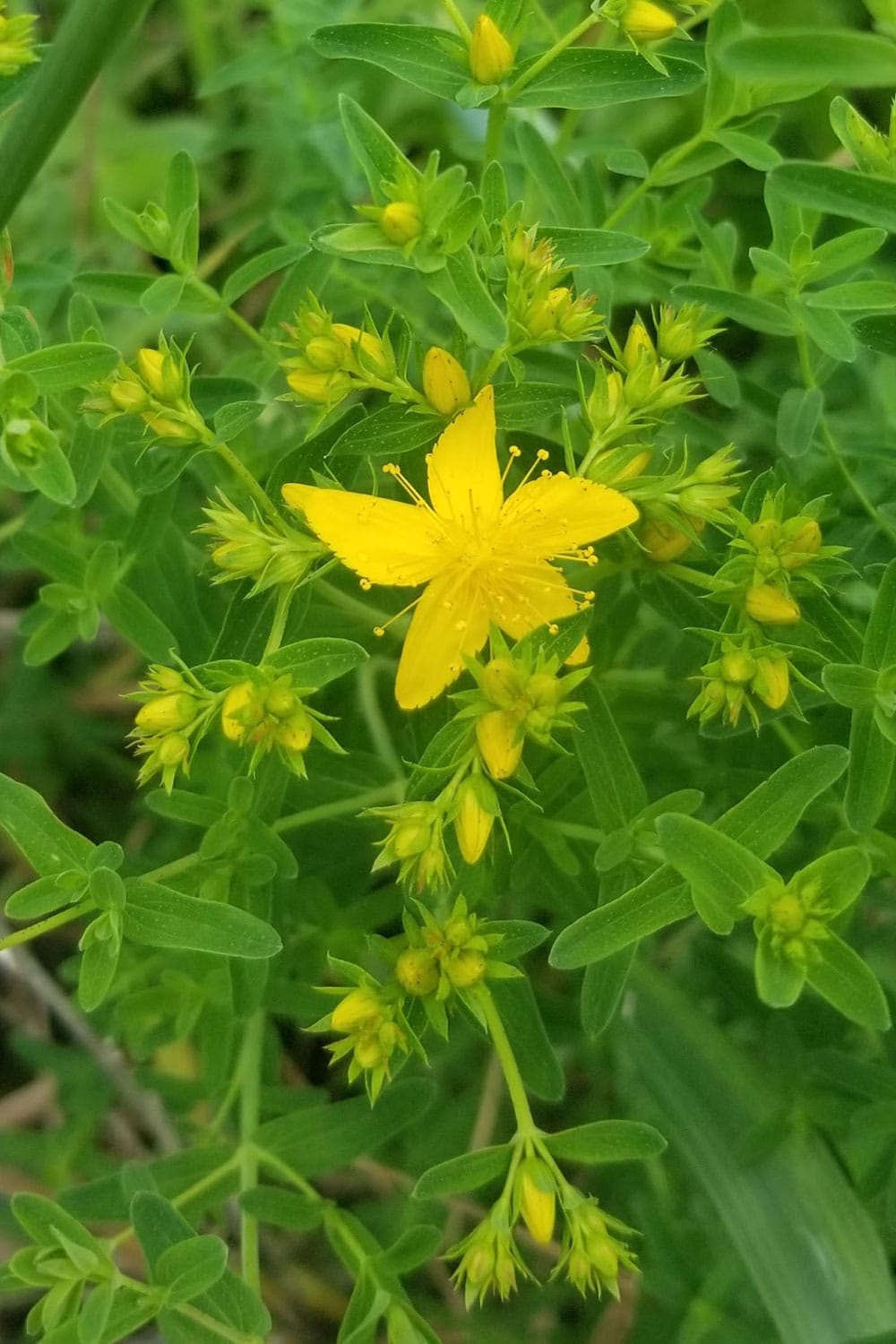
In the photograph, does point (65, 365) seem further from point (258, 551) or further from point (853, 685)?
point (853, 685)

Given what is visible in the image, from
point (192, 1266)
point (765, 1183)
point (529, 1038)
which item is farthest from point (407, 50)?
point (765, 1183)

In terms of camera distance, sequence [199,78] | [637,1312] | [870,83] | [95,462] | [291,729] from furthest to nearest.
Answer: [199,78] < [637,1312] < [95,462] < [291,729] < [870,83]

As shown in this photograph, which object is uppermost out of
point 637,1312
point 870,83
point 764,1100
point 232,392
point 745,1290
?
point 870,83

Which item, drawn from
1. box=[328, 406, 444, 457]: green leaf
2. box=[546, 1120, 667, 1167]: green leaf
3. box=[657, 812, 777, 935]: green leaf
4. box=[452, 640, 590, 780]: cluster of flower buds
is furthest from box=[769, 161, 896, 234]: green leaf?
box=[546, 1120, 667, 1167]: green leaf

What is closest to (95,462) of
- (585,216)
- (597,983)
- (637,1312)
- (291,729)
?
(291,729)

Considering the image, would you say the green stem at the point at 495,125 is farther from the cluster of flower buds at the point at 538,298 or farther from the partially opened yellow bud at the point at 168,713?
the partially opened yellow bud at the point at 168,713

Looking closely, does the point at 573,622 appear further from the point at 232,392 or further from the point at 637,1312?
the point at 637,1312

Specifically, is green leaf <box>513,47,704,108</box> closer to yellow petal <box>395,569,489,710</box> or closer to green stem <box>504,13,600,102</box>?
green stem <box>504,13,600,102</box>

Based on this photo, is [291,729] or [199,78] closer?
[291,729]
